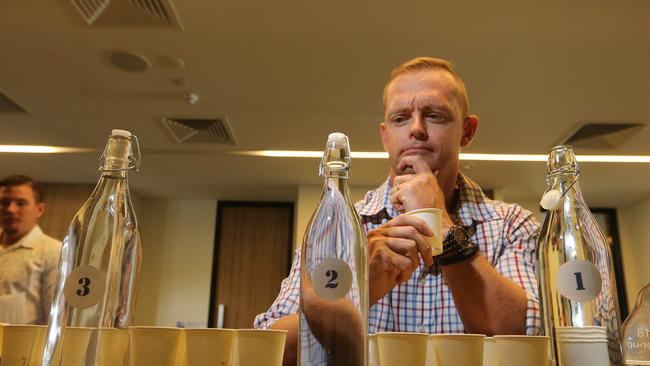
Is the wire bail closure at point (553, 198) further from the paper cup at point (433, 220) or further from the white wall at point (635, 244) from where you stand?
the white wall at point (635, 244)

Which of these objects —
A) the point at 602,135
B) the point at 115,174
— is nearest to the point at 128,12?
the point at 115,174

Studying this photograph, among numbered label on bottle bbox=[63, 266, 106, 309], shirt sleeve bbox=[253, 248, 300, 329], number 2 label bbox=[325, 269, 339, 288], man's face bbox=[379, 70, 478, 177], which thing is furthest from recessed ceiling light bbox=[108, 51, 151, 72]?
number 2 label bbox=[325, 269, 339, 288]

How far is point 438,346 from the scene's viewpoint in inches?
18.9

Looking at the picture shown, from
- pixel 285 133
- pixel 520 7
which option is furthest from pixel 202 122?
pixel 520 7

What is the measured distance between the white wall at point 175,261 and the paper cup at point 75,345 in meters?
5.28

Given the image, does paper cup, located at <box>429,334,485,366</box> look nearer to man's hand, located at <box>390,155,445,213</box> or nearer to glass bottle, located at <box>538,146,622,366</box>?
glass bottle, located at <box>538,146,622,366</box>

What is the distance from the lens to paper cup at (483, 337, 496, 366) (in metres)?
0.51

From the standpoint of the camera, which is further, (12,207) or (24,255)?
(12,207)

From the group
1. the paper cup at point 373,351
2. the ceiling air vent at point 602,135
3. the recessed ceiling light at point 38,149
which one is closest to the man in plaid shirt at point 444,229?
the paper cup at point 373,351

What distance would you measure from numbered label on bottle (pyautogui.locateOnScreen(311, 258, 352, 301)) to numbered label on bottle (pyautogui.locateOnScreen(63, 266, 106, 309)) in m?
0.21

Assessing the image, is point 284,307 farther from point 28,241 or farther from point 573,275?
point 28,241

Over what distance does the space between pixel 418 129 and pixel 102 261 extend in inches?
25.2

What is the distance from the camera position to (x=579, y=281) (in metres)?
0.53

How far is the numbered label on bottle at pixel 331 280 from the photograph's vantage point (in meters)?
0.48
